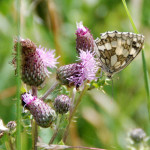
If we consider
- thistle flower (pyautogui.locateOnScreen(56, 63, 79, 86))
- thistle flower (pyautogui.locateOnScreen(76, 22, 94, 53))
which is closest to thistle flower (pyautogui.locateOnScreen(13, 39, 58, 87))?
thistle flower (pyautogui.locateOnScreen(56, 63, 79, 86))

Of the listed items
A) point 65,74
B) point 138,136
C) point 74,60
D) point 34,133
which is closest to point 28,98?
point 34,133

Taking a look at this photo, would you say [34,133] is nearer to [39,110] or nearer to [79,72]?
[39,110]

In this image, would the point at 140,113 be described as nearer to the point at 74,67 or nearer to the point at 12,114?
the point at 12,114

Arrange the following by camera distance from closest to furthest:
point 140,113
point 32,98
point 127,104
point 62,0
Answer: point 32,98, point 127,104, point 140,113, point 62,0

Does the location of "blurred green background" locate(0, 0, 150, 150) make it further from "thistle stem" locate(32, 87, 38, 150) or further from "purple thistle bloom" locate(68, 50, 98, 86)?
"purple thistle bloom" locate(68, 50, 98, 86)

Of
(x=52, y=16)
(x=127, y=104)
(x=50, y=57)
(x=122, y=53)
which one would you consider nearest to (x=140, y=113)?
(x=127, y=104)

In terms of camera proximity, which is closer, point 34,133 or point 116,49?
point 34,133
